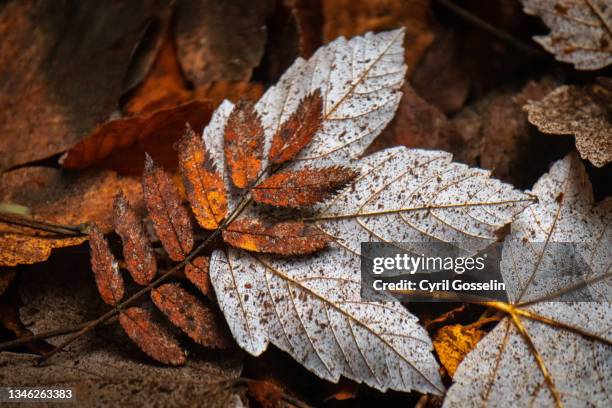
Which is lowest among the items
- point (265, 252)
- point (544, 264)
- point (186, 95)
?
point (544, 264)

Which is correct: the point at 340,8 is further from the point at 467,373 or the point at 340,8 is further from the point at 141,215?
the point at 467,373

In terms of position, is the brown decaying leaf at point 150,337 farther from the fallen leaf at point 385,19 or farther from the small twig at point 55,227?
the fallen leaf at point 385,19

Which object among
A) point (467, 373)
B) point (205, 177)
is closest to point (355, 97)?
point (205, 177)

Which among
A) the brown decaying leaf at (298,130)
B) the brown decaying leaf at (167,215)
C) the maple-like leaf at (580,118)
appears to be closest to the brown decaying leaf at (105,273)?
the brown decaying leaf at (167,215)

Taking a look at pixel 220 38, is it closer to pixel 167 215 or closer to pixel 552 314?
pixel 167 215

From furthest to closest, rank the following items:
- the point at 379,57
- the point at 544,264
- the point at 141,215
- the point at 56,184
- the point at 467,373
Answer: the point at 56,184, the point at 141,215, the point at 379,57, the point at 544,264, the point at 467,373

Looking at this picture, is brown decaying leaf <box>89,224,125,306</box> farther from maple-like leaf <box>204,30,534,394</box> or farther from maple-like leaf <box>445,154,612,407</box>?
maple-like leaf <box>445,154,612,407</box>

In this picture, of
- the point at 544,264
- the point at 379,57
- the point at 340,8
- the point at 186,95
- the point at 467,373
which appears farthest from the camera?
the point at 340,8
